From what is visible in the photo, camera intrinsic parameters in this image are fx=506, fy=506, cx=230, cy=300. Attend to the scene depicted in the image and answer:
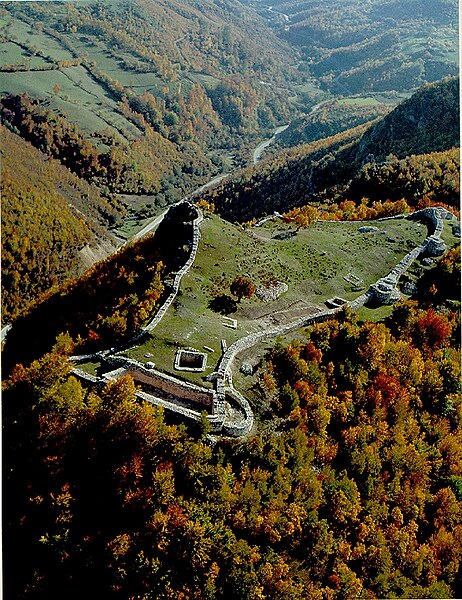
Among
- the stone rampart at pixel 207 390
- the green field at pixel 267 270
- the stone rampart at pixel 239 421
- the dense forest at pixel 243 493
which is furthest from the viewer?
the green field at pixel 267 270

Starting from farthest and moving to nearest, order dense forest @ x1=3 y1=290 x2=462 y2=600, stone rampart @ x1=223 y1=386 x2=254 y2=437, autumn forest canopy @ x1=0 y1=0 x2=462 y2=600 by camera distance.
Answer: stone rampart @ x1=223 y1=386 x2=254 y2=437, autumn forest canopy @ x1=0 y1=0 x2=462 y2=600, dense forest @ x1=3 y1=290 x2=462 y2=600

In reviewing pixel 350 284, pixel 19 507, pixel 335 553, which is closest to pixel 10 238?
pixel 350 284

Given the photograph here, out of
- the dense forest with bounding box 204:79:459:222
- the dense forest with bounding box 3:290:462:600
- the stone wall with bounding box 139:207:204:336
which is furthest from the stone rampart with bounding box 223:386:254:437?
the dense forest with bounding box 204:79:459:222

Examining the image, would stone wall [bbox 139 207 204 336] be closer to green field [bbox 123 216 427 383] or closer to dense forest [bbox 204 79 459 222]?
green field [bbox 123 216 427 383]

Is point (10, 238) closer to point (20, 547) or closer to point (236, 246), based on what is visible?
point (236, 246)

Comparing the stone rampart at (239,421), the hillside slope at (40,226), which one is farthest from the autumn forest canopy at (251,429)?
the hillside slope at (40,226)

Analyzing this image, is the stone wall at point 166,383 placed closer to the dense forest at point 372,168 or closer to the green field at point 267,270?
the green field at point 267,270

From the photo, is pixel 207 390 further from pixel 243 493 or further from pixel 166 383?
pixel 243 493

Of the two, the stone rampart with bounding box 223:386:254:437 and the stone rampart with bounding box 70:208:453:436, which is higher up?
the stone rampart with bounding box 70:208:453:436
